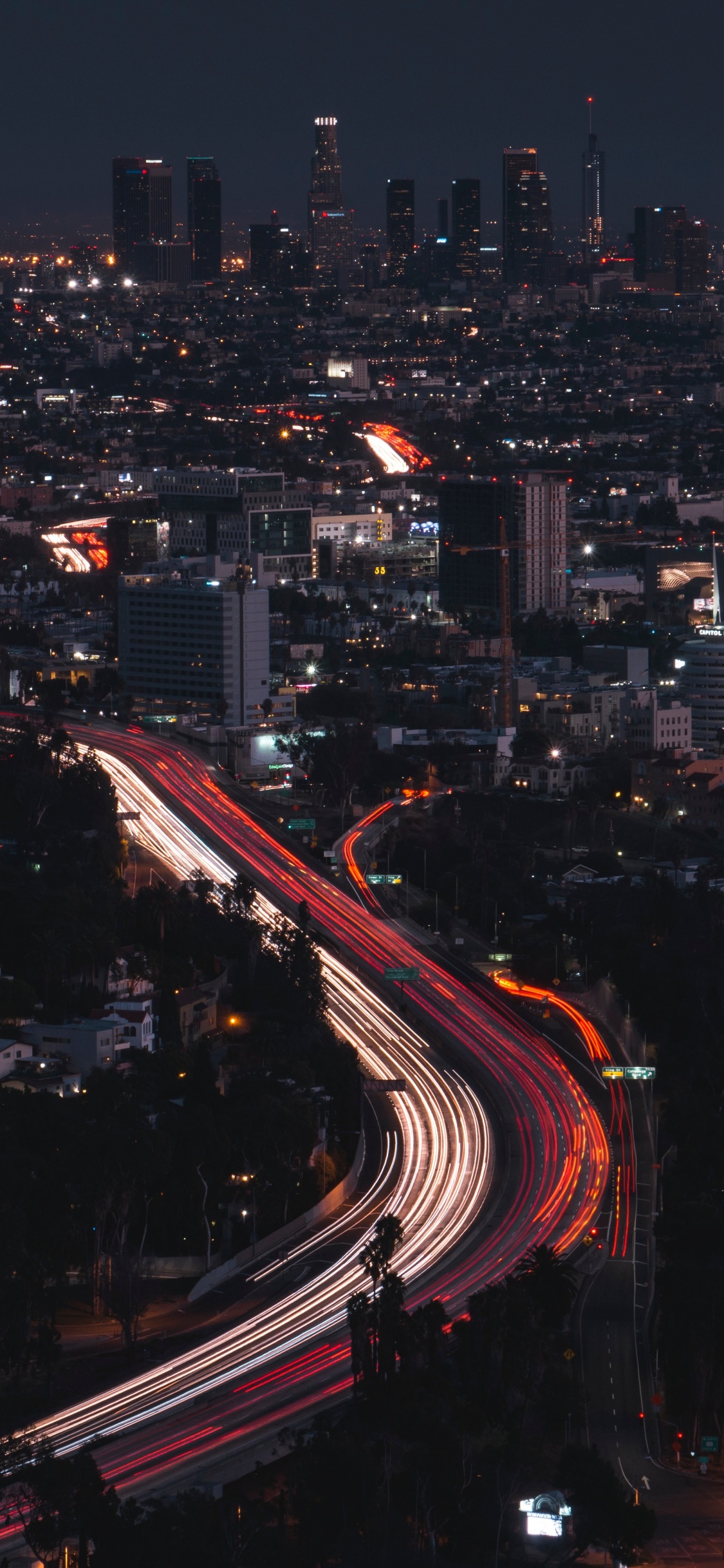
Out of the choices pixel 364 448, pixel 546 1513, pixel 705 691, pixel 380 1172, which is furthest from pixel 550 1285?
pixel 364 448

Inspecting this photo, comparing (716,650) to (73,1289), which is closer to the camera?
(73,1289)

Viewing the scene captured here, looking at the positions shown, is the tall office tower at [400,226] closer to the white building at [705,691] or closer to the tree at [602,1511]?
the white building at [705,691]

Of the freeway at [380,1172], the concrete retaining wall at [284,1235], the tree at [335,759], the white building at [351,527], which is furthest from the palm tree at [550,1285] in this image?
the white building at [351,527]

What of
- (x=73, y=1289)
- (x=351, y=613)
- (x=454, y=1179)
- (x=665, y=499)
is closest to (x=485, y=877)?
(x=454, y=1179)

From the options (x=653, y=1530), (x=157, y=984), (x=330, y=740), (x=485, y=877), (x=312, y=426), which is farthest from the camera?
(x=312, y=426)

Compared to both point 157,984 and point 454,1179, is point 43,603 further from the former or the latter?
point 454,1179

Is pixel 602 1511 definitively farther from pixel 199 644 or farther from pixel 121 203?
pixel 121 203

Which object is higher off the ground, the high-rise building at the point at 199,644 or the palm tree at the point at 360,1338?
the high-rise building at the point at 199,644
